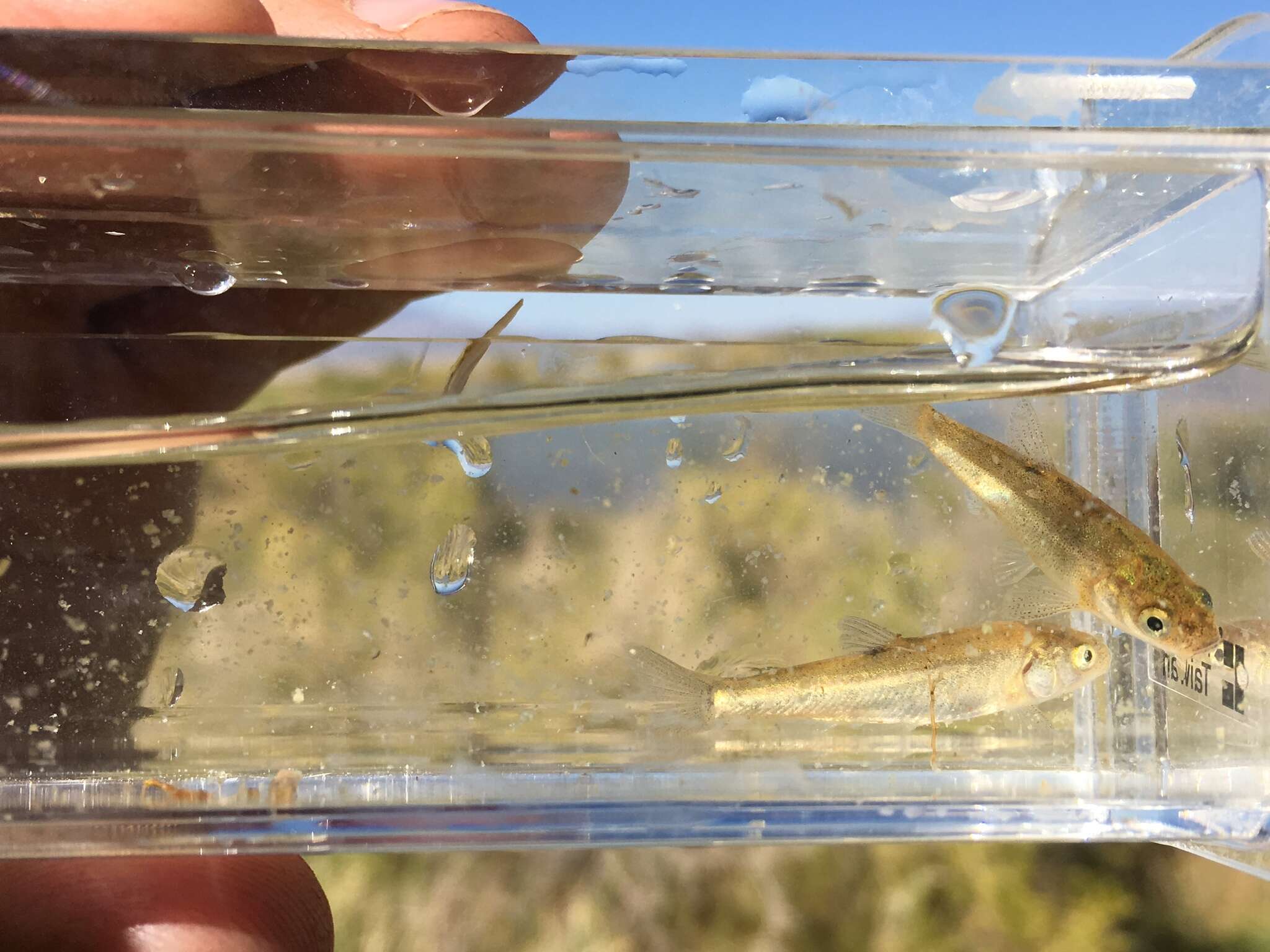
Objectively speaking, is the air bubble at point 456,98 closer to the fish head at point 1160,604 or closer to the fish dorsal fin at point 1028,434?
the fish dorsal fin at point 1028,434

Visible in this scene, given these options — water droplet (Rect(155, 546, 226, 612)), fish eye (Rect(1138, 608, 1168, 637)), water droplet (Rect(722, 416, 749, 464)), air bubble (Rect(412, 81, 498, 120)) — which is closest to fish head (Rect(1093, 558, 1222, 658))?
fish eye (Rect(1138, 608, 1168, 637))

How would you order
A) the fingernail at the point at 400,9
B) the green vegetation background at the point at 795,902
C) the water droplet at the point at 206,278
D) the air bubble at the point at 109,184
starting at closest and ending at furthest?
1. the air bubble at the point at 109,184
2. the water droplet at the point at 206,278
3. the fingernail at the point at 400,9
4. the green vegetation background at the point at 795,902

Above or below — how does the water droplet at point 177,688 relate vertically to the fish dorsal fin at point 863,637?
below

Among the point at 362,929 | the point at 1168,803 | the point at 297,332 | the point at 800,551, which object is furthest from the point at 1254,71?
the point at 362,929

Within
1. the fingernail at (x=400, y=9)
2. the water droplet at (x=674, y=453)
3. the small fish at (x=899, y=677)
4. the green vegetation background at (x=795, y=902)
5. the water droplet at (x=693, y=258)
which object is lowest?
the green vegetation background at (x=795, y=902)

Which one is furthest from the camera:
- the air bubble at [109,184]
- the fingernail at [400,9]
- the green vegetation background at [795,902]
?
the green vegetation background at [795,902]

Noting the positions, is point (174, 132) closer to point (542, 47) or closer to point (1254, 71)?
point (542, 47)

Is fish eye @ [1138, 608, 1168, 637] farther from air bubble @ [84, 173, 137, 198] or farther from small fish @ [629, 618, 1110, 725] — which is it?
air bubble @ [84, 173, 137, 198]

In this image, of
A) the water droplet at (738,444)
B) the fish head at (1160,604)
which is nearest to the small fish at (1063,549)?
the fish head at (1160,604)
